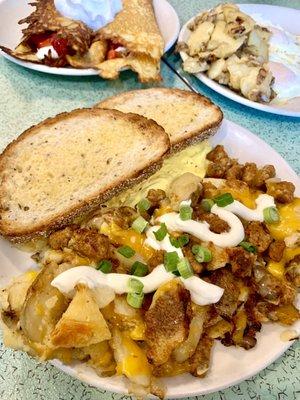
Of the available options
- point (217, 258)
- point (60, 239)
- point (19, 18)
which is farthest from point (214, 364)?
point (19, 18)

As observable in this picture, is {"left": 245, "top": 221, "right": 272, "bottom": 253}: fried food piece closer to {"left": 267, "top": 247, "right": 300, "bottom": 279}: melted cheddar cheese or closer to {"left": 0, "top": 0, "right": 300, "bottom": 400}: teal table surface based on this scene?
{"left": 267, "top": 247, "right": 300, "bottom": 279}: melted cheddar cheese

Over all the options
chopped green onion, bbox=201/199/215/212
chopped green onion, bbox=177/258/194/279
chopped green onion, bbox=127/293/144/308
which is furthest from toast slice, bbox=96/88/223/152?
chopped green onion, bbox=127/293/144/308

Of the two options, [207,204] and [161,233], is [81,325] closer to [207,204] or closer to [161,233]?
[161,233]

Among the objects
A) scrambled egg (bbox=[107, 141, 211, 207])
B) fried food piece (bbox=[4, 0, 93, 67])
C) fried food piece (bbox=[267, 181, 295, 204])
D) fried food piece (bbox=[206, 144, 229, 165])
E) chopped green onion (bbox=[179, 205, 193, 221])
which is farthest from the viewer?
fried food piece (bbox=[4, 0, 93, 67])

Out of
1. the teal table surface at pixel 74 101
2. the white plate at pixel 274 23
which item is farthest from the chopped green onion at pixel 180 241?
the white plate at pixel 274 23

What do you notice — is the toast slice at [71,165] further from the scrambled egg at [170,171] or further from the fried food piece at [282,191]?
the fried food piece at [282,191]

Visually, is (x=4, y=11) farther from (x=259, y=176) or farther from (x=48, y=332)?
(x=48, y=332)

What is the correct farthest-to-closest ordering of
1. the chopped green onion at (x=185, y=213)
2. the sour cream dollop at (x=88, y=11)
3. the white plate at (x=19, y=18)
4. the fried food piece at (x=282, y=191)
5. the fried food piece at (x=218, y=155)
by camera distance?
the white plate at (x=19, y=18) < the sour cream dollop at (x=88, y=11) < the fried food piece at (x=218, y=155) < the fried food piece at (x=282, y=191) < the chopped green onion at (x=185, y=213)
